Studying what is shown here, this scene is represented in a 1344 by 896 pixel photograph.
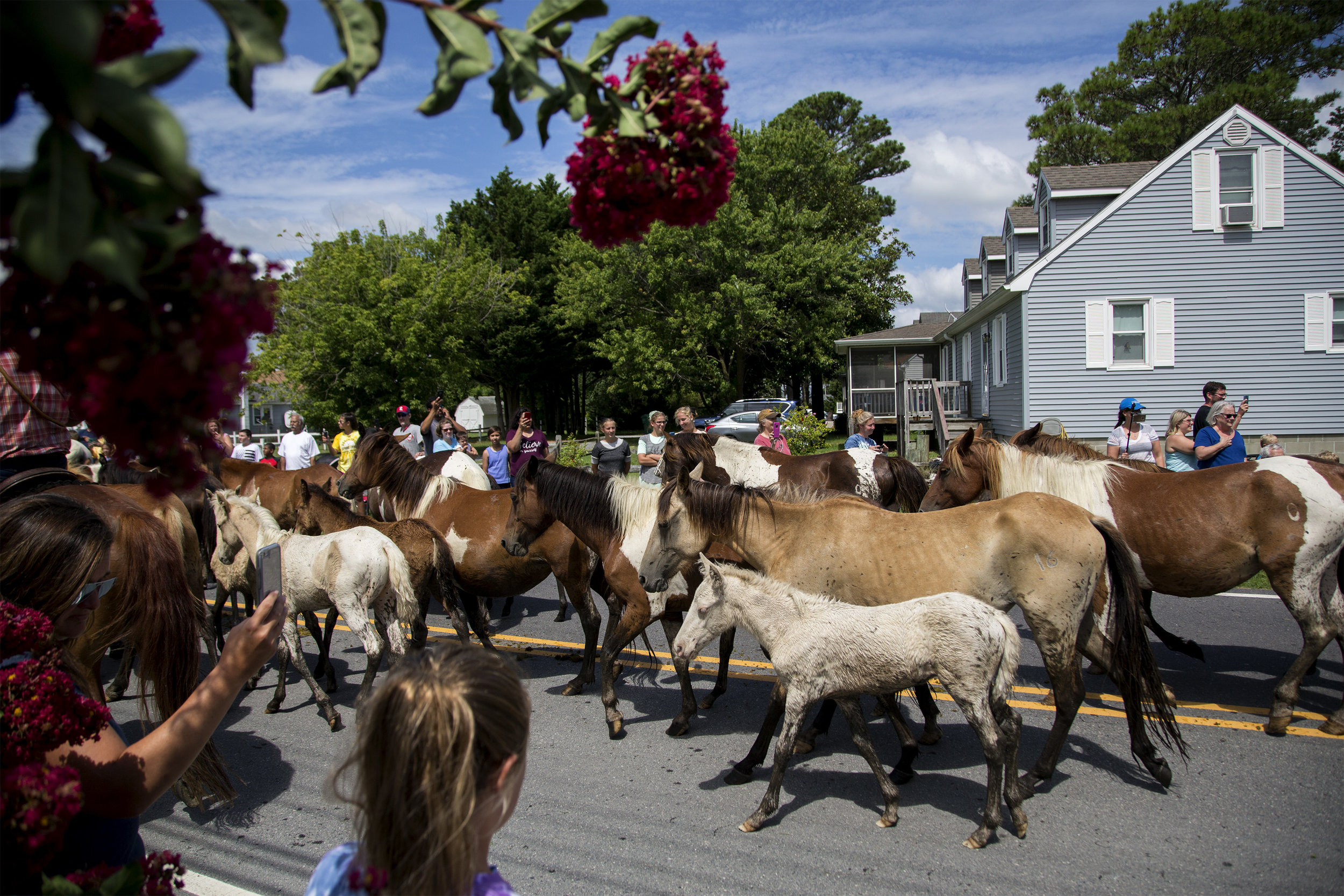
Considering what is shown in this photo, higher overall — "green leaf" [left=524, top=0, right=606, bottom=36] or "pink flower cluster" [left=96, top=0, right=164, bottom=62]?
"green leaf" [left=524, top=0, right=606, bottom=36]

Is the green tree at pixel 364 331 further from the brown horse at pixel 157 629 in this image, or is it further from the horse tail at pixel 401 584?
the brown horse at pixel 157 629

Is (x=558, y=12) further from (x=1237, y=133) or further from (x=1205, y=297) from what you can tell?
(x=1237, y=133)

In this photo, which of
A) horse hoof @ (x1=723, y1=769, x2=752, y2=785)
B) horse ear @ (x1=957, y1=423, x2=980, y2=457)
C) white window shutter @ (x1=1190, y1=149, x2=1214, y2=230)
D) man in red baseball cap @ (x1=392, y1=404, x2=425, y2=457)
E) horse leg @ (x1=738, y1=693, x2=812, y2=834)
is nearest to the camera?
horse leg @ (x1=738, y1=693, x2=812, y2=834)

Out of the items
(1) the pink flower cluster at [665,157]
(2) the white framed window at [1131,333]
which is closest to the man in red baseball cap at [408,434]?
(1) the pink flower cluster at [665,157]

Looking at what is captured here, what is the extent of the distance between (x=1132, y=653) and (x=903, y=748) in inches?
56.9

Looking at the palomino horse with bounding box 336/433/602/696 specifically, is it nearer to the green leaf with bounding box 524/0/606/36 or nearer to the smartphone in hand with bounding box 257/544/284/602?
the smartphone in hand with bounding box 257/544/284/602

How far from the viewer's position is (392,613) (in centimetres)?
578

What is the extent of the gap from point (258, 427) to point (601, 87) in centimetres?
5811

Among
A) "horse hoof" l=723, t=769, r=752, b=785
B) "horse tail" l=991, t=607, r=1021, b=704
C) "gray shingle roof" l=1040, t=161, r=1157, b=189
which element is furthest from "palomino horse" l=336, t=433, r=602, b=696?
"gray shingle roof" l=1040, t=161, r=1157, b=189

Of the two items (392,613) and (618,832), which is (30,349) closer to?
(618,832)

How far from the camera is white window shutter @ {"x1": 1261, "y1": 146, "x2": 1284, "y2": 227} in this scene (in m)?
17.9

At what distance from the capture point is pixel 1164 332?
18516 millimetres

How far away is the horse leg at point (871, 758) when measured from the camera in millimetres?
4039

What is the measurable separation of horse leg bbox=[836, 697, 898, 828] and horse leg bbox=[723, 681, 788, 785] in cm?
48
